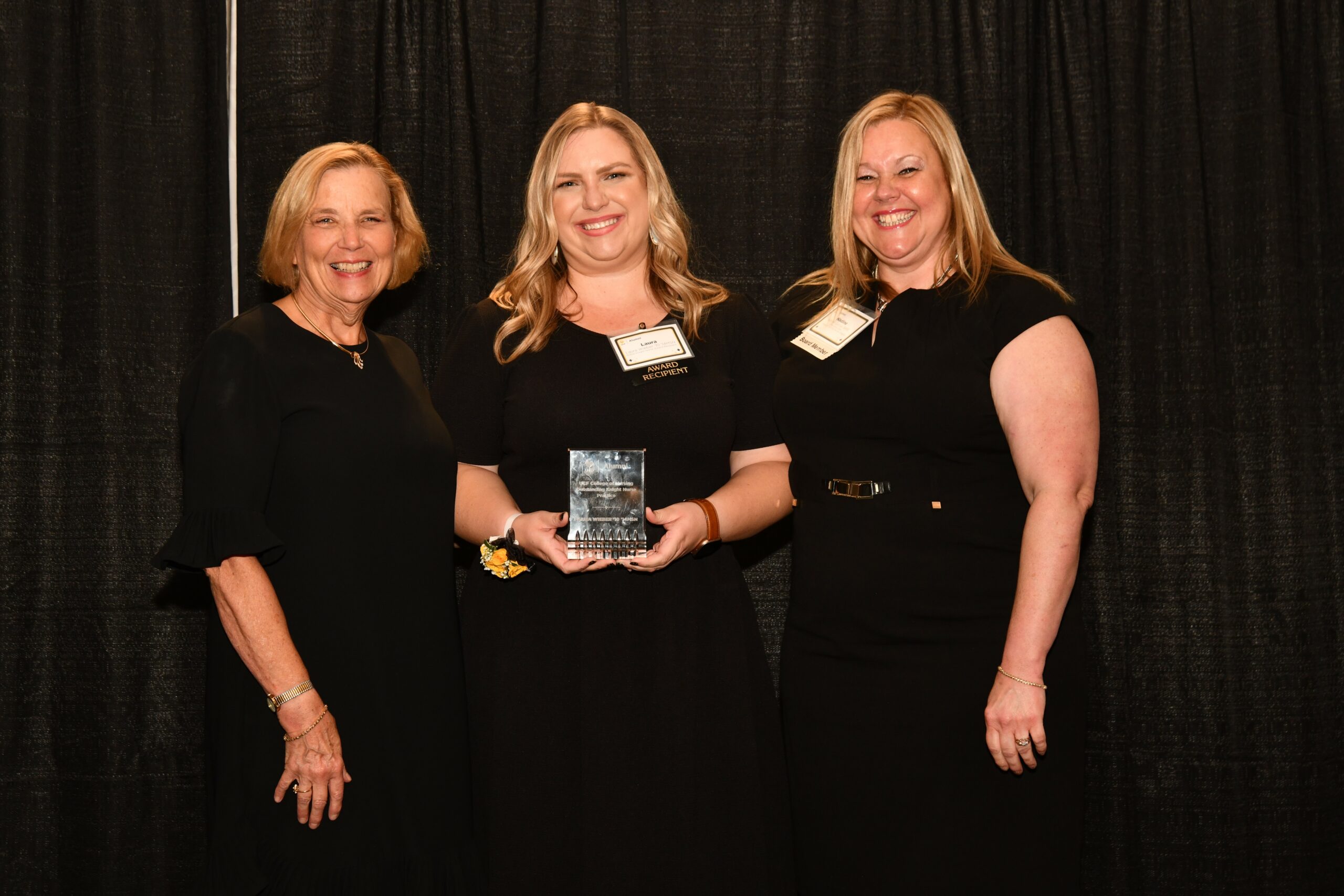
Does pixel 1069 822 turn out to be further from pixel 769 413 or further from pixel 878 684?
pixel 769 413

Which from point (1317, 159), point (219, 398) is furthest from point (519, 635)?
point (1317, 159)

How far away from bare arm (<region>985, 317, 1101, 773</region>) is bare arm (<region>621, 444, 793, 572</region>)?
1.85 ft

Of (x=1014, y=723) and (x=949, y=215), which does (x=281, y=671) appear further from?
(x=949, y=215)

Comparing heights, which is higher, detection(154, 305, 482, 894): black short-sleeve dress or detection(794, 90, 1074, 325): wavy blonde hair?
detection(794, 90, 1074, 325): wavy blonde hair

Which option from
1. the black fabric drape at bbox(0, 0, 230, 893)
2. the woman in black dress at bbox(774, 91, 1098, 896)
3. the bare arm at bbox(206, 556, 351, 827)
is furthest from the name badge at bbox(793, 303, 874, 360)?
the black fabric drape at bbox(0, 0, 230, 893)

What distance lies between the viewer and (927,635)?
6.73 ft

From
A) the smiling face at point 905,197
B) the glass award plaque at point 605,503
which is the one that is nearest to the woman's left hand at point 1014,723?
the glass award plaque at point 605,503

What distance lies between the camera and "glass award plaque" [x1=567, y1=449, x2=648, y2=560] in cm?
194

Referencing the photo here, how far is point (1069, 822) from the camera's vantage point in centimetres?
204

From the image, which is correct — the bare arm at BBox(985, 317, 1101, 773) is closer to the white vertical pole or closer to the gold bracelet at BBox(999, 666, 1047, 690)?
the gold bracelet at BBox(999, 666, 1047, 690)

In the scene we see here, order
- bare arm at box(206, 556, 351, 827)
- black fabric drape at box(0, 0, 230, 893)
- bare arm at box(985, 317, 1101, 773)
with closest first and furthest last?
bare arm at box(206, 556, 351, 827)
bare arm at box(985, 317, 1101, 773)
black fabric drape at box(0, 0, 230, 893)

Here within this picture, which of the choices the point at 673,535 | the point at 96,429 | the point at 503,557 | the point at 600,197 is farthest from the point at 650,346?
the point at 96,429

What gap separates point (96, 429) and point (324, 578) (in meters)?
1.46

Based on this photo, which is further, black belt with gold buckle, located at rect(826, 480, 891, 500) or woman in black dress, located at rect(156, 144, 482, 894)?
black belt with gold buckle, located at rect(826, 480, 891, 500)
